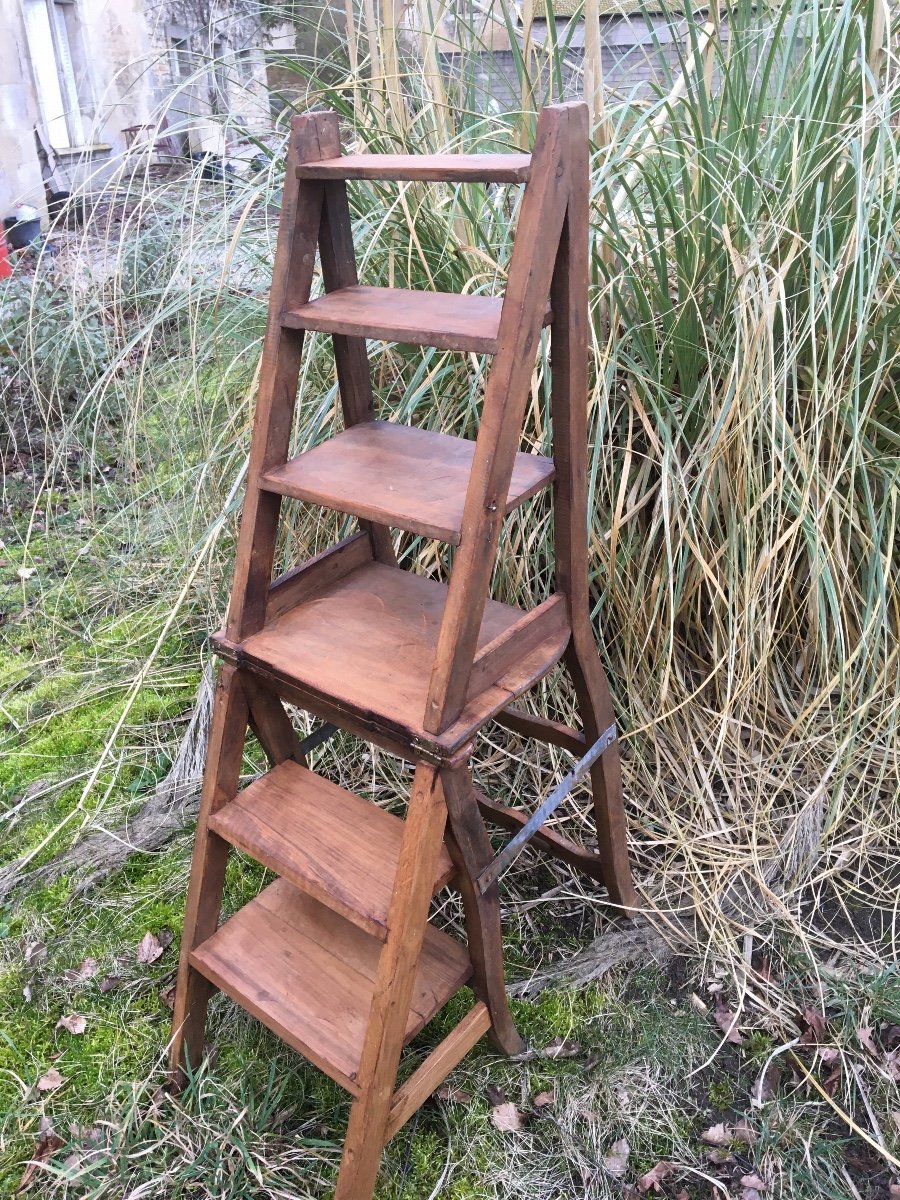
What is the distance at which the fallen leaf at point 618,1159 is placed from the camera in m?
1.41

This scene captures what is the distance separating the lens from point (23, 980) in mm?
1727

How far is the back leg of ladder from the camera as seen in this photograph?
4.85 ft

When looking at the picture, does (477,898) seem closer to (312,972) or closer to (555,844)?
(312,972)

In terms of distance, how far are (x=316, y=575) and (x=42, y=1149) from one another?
1102 millimetres

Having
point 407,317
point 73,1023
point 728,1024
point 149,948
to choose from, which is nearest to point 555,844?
point 728,1024

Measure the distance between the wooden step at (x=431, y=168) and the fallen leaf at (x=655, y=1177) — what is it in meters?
1.54

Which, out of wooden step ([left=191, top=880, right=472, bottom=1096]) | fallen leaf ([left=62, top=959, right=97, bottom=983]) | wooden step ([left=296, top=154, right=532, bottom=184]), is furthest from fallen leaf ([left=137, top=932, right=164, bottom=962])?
wooden step ([left=296, top=154, right=532, bottom=184])

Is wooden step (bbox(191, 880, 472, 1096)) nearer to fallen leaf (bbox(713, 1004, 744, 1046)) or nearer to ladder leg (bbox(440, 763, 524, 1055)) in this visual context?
ladder leg (bbox(440, 763, 524, 1055))

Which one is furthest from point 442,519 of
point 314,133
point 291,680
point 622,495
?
point 622,495

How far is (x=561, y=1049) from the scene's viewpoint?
159 centimetres

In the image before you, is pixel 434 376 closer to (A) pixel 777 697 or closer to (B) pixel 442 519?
(B) pixel 442 519

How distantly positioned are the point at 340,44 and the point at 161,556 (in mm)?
1688

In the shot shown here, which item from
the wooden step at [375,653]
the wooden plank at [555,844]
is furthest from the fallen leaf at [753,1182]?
the wooden step at [375,653]

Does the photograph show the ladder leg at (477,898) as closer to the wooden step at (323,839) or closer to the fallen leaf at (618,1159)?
the wooden step at (323,839)
